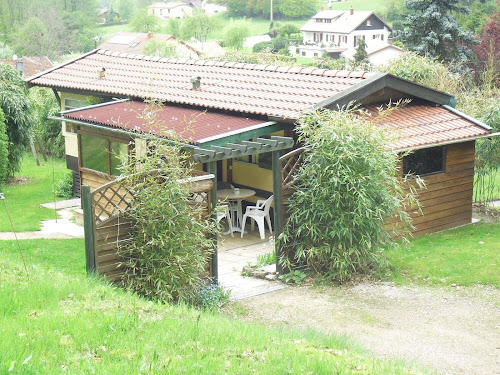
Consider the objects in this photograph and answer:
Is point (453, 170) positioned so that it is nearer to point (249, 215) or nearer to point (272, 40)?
point (249, 215)

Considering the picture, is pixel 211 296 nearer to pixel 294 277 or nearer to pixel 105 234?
pixel 105 234

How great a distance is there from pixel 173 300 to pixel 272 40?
9482 centimetres

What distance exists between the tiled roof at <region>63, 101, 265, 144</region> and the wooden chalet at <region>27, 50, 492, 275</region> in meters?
0.02

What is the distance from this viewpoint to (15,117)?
21812 millimetres

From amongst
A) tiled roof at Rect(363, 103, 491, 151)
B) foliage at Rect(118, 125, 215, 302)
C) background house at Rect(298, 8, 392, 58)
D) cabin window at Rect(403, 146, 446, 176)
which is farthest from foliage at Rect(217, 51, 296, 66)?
background house at Rect(298, 8, 392, 58)

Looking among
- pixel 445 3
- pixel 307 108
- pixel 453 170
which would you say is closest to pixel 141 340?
pixel 307 108

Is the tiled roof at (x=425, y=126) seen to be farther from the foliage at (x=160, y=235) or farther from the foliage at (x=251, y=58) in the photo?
the foliage at (x=251, y=58)

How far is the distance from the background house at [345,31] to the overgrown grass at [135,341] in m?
90.8

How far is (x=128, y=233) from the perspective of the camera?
31.7ft

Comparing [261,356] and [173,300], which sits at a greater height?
[261,356]

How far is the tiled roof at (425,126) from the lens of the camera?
13711 millimetres

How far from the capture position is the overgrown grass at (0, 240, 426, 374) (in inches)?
230

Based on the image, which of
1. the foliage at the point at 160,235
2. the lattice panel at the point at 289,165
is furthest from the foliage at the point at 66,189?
the foliage at the point at 160,235

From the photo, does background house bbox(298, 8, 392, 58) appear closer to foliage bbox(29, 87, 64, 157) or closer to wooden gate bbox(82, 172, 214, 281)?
foliage bbox(29, 87, 64, 157)
